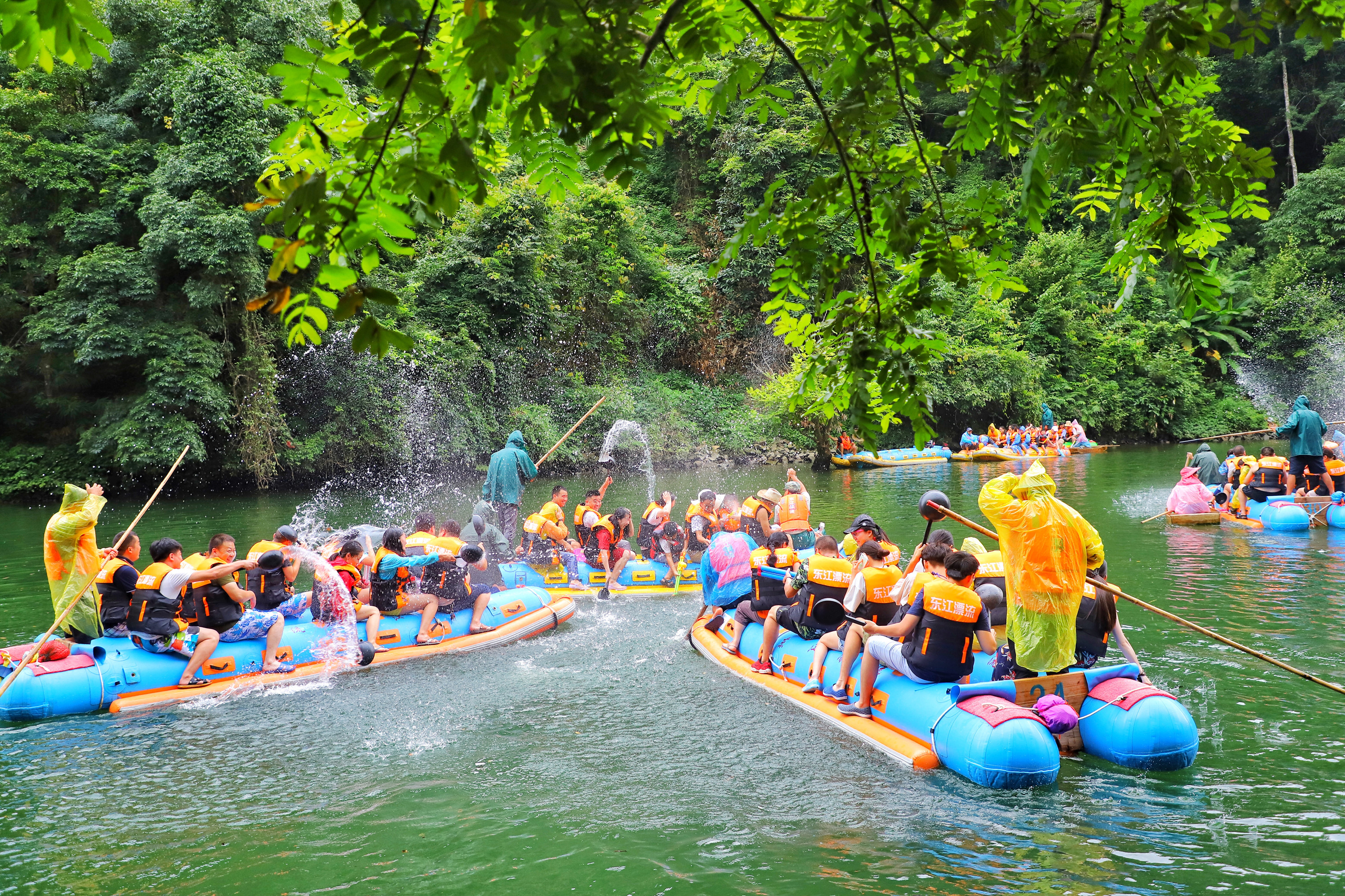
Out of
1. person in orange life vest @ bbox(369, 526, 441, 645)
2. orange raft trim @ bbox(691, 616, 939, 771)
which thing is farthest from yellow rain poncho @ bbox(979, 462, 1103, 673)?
person in orange life vest @ bbox(369, 526, 441, 645)

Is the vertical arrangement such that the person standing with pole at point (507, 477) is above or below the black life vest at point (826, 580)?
above

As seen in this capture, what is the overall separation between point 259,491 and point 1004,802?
2363cm

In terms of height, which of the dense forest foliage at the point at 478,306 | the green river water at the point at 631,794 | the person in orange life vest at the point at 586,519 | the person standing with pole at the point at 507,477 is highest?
the dense forest foliage at the point at 478,306

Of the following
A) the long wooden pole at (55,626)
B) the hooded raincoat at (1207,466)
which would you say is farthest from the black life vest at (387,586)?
the hooded raincoat at (1207,466)

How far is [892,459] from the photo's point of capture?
97.7 ft

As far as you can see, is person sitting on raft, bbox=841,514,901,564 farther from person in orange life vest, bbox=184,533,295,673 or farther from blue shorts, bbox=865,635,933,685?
person in orange life vest, bbox=184,533,295,673

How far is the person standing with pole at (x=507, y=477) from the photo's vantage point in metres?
13.2

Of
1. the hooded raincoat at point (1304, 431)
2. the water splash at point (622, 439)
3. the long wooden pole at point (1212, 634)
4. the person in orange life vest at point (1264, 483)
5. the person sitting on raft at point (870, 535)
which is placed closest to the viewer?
the long wooden pole at point (1212, 634)

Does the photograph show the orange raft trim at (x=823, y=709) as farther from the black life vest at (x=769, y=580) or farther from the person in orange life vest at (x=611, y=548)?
the person in orange life vest at (x=611, y=548)

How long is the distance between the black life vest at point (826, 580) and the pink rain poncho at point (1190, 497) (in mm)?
11203

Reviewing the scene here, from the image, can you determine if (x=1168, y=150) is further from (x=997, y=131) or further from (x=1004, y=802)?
(x=1004, y=802)

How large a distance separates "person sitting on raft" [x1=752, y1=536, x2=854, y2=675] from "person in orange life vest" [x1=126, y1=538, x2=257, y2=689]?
5.14 m

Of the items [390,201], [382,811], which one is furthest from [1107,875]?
[390,201]

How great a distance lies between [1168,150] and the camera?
2.56 metres
